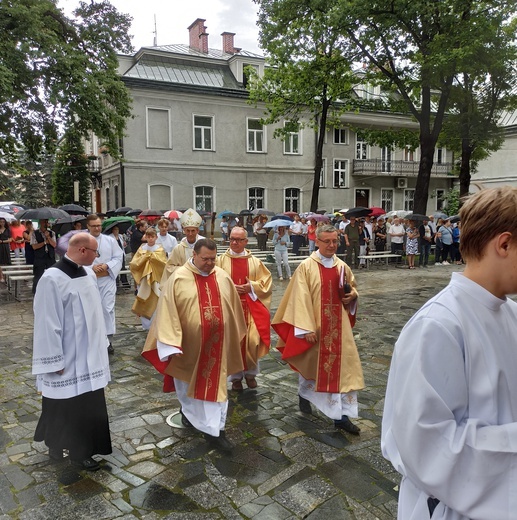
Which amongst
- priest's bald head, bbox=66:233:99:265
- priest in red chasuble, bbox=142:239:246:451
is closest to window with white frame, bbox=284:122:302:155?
priest in red chasuble, bbox=142:239:246:451

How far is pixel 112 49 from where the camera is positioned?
1881 cm

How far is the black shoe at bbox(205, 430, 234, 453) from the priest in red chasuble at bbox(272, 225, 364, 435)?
0.96m

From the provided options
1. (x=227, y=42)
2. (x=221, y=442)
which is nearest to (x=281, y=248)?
(x=221, y=442)

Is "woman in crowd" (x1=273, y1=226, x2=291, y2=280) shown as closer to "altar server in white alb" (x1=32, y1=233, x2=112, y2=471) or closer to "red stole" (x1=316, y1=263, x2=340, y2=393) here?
"red stole" (x1=316, y1=263, x2=340, y2=393)

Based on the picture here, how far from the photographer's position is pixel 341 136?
3434 cm

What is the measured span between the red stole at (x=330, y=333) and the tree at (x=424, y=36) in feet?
44.5

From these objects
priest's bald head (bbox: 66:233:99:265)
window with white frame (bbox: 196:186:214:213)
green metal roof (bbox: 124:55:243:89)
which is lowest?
priest's bald head (bbox: 66:233:99:265)

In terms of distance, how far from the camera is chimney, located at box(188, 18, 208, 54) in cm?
3334

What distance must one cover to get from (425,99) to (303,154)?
1366cm

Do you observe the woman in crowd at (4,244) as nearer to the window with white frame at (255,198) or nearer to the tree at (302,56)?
the tree at (302,56)

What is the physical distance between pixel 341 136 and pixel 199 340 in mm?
31955

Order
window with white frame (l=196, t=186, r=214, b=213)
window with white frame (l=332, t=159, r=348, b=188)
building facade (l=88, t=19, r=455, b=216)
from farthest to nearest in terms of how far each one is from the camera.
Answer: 1. window with white frame (l=332, t=159, r=348, b=188)
2. window with white frame (l=196, t=186, r=214, b=213)
3. building facade (l=88, t=19, r=455, b=216)

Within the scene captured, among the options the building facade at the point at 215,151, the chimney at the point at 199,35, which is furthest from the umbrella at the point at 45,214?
the chimney at the point at 199,35

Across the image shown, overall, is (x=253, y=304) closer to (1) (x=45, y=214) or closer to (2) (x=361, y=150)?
(1) (x=45, y=214)
